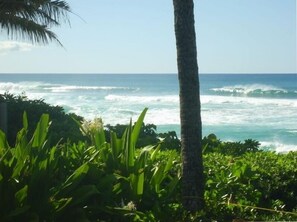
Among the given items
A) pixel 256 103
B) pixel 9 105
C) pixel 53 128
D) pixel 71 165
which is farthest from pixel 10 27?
pixel 256 103

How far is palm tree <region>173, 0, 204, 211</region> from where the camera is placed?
3818 mm

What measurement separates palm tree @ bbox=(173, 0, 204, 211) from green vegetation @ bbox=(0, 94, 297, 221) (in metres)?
0.15

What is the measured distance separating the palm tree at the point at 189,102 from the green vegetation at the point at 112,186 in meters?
0.15

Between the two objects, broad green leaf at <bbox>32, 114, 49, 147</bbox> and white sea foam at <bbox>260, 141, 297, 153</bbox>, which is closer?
broad green leaf at <bbox>32, 114, 49, 147</bbox>

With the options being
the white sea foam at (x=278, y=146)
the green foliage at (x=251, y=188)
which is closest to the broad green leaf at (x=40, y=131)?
the green foliage at (x=251, y=188)

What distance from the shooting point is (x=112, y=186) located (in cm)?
385

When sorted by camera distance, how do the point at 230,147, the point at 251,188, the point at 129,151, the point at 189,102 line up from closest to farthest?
the point at 189,102 < the point at 129,151 < the point at 251,188 < the point at 230,147

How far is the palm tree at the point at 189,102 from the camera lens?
12.5 ft

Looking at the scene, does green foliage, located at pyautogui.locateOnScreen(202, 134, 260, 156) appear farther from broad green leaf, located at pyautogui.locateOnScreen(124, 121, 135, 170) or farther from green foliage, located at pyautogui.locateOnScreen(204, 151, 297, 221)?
broad green leaf, located at pyautogui.locateOnScreen(124, 121, 135, 170)

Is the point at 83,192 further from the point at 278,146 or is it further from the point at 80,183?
the point at 278,146

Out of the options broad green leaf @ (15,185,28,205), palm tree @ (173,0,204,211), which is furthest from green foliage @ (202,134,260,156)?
broad green leaf @ (15,185,28,205)

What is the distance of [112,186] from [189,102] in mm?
863

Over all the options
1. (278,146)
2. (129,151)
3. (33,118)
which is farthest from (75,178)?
(278,146)

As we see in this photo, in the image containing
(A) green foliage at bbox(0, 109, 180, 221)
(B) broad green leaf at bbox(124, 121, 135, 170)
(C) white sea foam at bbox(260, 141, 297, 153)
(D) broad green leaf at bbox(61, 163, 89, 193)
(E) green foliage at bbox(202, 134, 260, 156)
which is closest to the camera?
(A) green foliage at bbox(0, 109, 180, 221)
